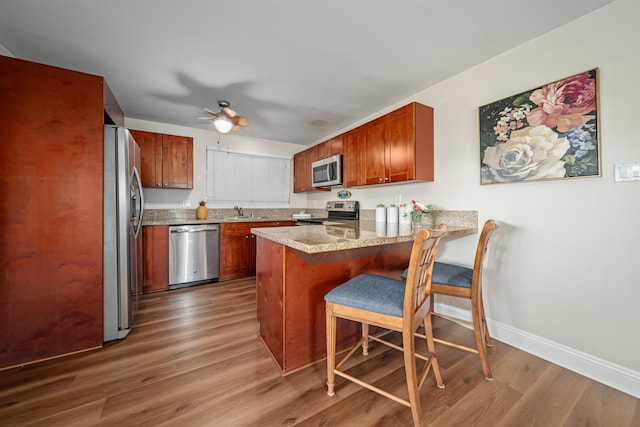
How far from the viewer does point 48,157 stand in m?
1.75

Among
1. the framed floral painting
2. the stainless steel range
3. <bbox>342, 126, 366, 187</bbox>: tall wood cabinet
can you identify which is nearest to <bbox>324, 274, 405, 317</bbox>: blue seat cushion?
the framed floral painting

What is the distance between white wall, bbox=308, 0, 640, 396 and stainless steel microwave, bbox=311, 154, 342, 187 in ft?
5.35

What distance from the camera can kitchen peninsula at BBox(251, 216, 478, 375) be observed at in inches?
60.9

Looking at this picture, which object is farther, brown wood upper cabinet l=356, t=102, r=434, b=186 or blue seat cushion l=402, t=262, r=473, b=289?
brown wood upper cabinet l=356, t=102, r=434, b=186

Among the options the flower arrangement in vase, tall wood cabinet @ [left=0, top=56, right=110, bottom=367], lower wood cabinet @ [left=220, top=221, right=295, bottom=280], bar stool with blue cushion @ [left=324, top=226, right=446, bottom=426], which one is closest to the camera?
bar stool with blue cushion @ [left=324, top=226, right=446, bottom=426]

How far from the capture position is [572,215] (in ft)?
5.55

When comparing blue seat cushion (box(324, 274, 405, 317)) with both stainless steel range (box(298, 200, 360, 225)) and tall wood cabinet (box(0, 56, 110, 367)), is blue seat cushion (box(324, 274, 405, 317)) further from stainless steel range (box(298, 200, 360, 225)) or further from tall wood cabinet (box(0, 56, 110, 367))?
stainless steel range (box(298, 200, 360, 225))

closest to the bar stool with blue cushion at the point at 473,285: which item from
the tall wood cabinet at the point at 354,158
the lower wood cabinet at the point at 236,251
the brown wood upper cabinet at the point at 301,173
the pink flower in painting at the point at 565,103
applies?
the pink flower in painting at the point at 565,103

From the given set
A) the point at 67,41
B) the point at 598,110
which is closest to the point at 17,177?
the point at 67,41

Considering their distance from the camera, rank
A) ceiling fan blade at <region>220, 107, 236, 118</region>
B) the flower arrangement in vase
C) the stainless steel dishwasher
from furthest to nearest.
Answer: the stainless steel dishwasher, ceiling fan blade at <region>220, 107, 236, 118</region>, the flower arrangement in vase

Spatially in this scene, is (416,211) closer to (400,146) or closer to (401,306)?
(400,146)

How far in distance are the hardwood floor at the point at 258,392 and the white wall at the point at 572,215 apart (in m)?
0.32

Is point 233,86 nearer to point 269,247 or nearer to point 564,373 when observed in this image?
point 269,247

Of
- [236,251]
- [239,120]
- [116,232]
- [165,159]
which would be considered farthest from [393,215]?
[165,159]
